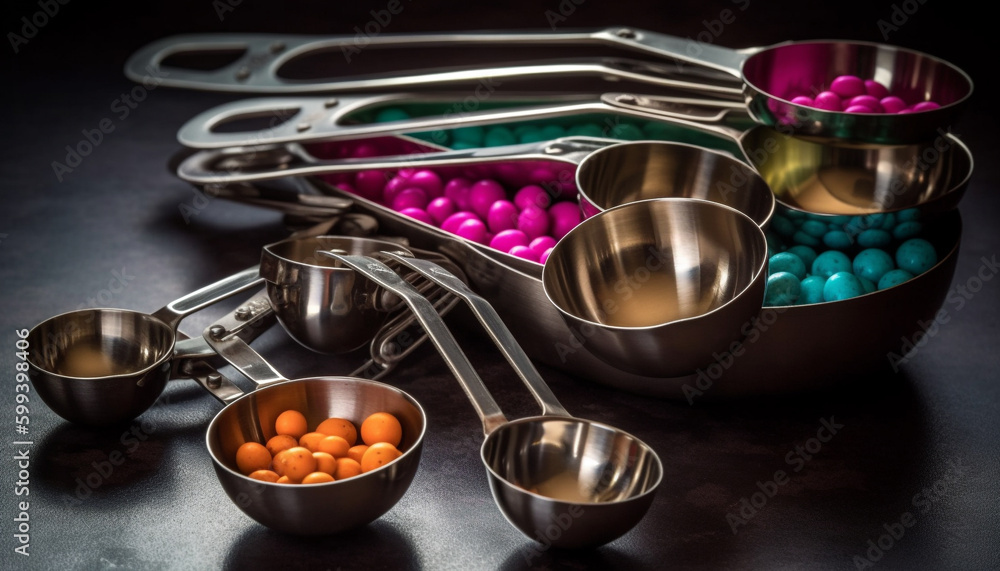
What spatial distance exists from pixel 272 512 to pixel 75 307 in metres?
0.54

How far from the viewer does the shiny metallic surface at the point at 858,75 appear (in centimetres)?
110

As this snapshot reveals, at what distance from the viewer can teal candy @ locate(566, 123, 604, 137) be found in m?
1.42

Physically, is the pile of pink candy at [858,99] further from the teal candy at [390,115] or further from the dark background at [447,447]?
the teal candy at [390,115]

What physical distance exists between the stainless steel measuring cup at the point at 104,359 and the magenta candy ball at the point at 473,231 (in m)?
0.32

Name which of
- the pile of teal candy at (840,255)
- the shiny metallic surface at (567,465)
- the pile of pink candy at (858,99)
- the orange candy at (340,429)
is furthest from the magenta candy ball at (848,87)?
the orange candy at (340,429)

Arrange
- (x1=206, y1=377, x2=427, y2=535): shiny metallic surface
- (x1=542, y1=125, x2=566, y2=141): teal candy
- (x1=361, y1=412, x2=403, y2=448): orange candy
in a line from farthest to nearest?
(x1=542, y1=125, x2=566, y2=141): teal candy → (x1=361, y1=412, x2=403, y2=448): orange candy → (x1=206, y1=377, x2=427, y2=535): shiny metallic surface

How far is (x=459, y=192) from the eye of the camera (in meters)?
1.38

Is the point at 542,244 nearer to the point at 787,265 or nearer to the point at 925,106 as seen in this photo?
the point at 787,265

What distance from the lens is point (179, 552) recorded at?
844 mm

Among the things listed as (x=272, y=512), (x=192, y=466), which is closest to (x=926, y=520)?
(x=272, y=512)

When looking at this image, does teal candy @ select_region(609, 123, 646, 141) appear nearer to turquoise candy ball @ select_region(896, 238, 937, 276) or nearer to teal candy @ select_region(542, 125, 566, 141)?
teal candy @ select_region(542, 125, 566, 141)

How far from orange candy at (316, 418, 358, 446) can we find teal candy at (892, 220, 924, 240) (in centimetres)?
65

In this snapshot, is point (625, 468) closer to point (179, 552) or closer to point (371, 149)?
point (179, 552)

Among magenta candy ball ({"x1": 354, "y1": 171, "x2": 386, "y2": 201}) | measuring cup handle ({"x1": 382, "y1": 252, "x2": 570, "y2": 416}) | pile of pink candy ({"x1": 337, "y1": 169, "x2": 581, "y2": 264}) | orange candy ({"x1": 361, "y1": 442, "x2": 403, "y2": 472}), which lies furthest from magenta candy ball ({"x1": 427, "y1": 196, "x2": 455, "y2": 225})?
orange candy ({"x1": 361, "y1": 442, "x2": 403, "y2": 472})
